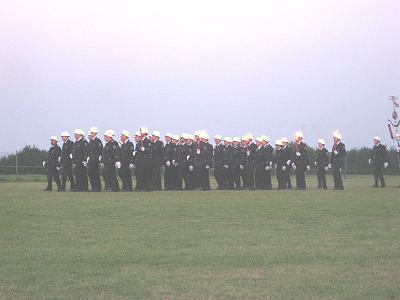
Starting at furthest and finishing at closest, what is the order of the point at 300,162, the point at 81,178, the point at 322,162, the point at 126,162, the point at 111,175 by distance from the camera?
the point at 300,162 → the point at 322,162 → the point at 126,162 → the point at 81,178 → the point at 111,175

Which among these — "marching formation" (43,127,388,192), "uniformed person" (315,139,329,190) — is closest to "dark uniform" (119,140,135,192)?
"marching formation" (43,127,388,192)

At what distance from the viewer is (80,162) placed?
24.1m

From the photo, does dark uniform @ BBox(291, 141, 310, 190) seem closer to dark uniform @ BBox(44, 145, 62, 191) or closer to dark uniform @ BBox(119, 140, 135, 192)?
dark uniform @ BBox(119, 140, 135, 192)

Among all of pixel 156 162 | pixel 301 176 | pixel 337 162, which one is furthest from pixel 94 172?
pixel 337 162

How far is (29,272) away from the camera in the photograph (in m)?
8.59

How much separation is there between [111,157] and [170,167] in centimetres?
295

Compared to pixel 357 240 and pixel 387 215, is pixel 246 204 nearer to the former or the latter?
pixel 387 215

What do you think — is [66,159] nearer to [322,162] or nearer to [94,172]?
[94,172]

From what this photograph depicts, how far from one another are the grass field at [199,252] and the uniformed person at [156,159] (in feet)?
26.5

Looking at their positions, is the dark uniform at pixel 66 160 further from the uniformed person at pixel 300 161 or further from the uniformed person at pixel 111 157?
the uniformed person at pixel 300 161

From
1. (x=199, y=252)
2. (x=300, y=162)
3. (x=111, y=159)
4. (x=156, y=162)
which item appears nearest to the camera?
(x=199, y=252)

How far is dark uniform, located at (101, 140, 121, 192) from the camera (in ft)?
78.7

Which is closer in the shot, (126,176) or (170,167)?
(126,176)

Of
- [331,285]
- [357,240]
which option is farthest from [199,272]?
[357,240]
